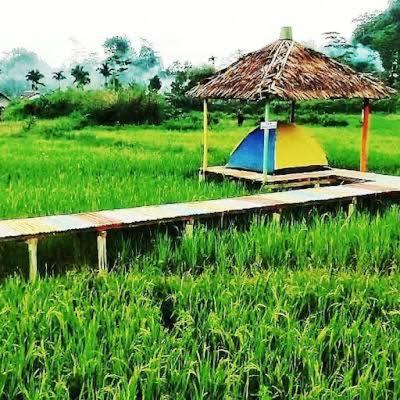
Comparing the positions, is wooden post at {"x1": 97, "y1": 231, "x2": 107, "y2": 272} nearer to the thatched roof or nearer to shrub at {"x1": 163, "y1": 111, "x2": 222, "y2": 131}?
the thatched roof

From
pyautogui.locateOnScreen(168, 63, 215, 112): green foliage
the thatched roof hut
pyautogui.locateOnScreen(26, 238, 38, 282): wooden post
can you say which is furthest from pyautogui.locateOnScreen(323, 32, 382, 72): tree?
Result: pyautogui.locateOnScreen(26, 238, 38, 282): wooden post

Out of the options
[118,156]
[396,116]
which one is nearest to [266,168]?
[118,156]

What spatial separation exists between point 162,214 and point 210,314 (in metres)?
1.82

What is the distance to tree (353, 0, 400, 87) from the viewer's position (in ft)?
110

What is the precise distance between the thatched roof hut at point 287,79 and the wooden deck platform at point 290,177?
86 cm

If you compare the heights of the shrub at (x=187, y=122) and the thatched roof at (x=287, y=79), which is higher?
the thatched roof at (x=287, y=79)

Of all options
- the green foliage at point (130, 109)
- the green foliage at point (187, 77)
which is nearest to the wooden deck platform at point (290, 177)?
the green foliage at point (130, 109)

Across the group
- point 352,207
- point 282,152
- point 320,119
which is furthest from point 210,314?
point 320,119

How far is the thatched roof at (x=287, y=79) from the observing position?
26.0 feet

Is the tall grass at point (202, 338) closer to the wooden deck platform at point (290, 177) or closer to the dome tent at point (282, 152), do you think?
the wooden deck platform at point (290, 177)

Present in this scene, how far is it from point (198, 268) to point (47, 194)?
8.12 feet

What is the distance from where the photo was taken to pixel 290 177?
809 centimetres

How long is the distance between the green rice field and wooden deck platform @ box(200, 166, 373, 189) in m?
1.42

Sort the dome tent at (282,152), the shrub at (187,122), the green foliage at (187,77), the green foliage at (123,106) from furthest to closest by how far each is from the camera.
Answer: the green foliage at (187,77) < the green foliage at (123,106) < the shrub at (187,122) < the dome tent at (282,152)
